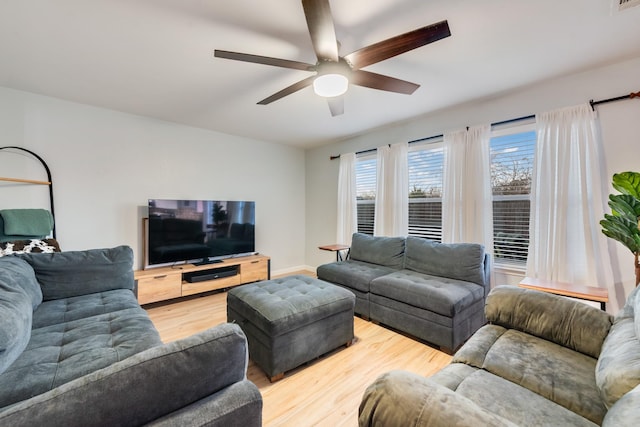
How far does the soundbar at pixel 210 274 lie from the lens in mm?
3488

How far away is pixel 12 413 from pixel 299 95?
280cm

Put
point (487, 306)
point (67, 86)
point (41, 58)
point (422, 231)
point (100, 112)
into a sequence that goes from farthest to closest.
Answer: point (422, 231)
point (100, 112)
point (67, 86)
point (41, 58)
point (487, 306)

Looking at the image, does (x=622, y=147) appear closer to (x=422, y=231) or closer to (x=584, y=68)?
(x=584, y=68)

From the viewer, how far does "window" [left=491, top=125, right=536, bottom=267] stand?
2.76m

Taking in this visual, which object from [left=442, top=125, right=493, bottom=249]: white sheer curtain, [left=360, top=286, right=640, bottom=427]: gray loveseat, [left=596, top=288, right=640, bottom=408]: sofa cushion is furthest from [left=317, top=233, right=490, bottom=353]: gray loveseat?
[left=596, top=288, right=640, bottom=408]: sofa cushion

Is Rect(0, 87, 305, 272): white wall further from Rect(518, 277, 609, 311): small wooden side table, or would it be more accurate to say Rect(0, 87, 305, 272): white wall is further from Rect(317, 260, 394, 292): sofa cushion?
Rect(518, 277, 609, 311): small wooden side table

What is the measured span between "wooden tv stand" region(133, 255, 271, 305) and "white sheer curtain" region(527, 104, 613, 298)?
3457 millimetres

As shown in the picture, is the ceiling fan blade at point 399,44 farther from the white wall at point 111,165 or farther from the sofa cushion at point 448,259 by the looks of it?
the white wall at point 111,165

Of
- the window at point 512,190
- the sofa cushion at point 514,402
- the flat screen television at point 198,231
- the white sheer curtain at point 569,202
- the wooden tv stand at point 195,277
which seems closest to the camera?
the sofa cushion at point 514,402

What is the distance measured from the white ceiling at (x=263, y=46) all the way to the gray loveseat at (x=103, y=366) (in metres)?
1.63

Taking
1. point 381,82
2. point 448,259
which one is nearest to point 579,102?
point 448,259

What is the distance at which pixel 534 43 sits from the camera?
1.94 m

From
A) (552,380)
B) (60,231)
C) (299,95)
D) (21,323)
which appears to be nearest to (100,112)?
(60,231)

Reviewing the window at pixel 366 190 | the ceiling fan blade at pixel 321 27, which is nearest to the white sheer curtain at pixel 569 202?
the window at pixel 366 190
